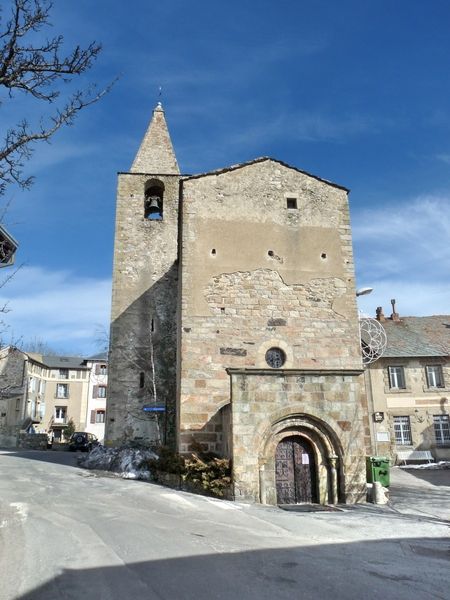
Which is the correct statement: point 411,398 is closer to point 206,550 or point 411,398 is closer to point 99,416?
point 206,550

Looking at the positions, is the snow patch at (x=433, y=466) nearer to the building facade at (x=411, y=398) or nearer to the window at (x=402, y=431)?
the building facade at (x=411, y=398)

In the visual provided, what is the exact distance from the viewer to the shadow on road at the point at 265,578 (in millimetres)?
5004

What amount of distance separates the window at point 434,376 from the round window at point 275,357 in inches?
505

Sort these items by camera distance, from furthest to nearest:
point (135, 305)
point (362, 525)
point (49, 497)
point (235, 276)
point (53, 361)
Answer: point (53, 361)
point (135, 305)
point (235, 276)
point (49, 497)
point (362, 525)

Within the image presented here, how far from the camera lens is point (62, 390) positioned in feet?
162

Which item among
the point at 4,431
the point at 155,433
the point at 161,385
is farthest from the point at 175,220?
the point at 4,431

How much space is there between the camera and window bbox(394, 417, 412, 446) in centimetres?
2354

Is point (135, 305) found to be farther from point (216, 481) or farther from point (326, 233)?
point (216, 481)

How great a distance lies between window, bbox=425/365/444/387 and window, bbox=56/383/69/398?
118 feet

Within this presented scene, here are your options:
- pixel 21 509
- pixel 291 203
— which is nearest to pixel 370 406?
pixel 291 203

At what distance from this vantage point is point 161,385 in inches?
773

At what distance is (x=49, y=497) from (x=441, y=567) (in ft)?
26.8

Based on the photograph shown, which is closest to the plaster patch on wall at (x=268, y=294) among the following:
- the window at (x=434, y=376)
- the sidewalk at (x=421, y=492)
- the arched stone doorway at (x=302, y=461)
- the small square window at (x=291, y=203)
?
the small square window at (x=291, y=203)

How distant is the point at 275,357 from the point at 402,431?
39.9ft
